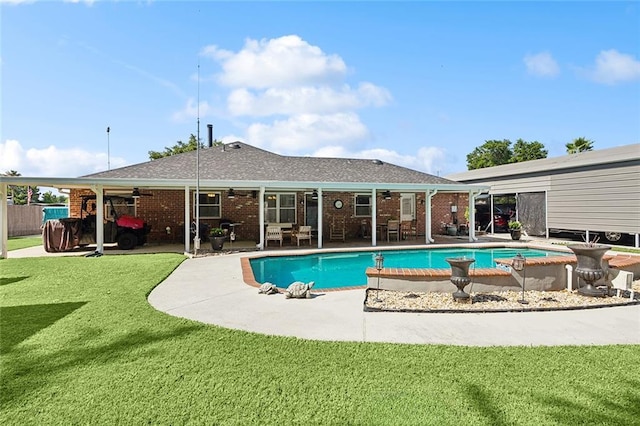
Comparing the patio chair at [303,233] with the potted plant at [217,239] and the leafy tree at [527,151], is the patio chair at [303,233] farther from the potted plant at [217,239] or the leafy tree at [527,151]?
the leafy tree at [527,151]

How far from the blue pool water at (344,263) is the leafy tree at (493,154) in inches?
1469

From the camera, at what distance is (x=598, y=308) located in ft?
17.8

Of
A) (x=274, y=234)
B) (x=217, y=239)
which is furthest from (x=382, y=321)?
(x=274, y=234)

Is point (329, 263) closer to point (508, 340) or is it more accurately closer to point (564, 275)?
point (564, 275)

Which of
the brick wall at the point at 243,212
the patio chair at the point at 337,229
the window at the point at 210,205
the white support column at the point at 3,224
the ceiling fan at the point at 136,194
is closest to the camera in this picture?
the white support column at the point at 3,224

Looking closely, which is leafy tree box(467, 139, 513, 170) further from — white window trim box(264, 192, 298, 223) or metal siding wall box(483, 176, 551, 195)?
Answer: white window trim box(264, 192, 298, 223)

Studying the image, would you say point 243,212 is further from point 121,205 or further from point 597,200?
point 597,200

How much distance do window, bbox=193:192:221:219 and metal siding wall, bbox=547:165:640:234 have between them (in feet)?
50.6

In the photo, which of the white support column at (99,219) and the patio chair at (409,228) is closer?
the white support column at (99,219)

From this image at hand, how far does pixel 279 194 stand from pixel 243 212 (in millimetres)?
1823

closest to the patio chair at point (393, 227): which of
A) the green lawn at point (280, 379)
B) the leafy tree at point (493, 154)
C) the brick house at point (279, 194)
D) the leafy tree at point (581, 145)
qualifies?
the brick house at point (279, 194)

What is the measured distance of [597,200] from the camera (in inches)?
576

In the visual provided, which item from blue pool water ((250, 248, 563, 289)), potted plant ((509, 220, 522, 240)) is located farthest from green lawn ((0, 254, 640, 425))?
potted plant ((509, 220, 522, 240))

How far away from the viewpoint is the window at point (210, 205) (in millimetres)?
15938
